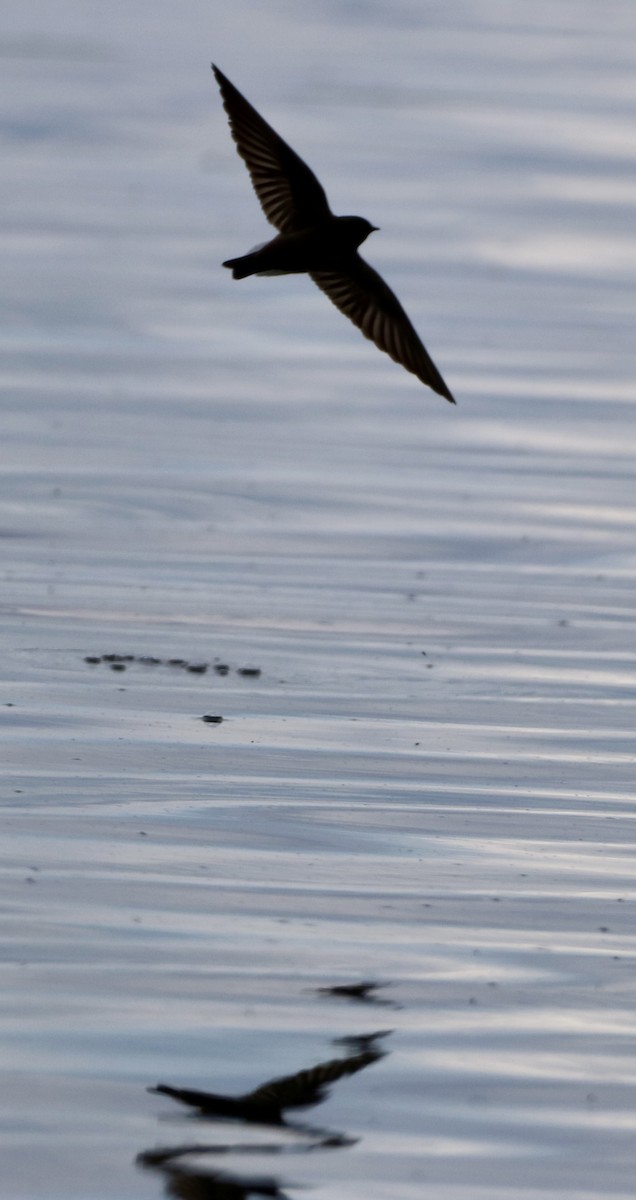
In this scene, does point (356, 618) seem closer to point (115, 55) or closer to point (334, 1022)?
point (334, 1022)

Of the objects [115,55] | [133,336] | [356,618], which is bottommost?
[356,618]

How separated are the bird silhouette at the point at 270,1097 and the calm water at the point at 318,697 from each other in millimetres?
40

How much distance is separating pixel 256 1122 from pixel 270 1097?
12 cm

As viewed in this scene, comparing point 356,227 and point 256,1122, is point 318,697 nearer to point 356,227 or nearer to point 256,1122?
point 356,227

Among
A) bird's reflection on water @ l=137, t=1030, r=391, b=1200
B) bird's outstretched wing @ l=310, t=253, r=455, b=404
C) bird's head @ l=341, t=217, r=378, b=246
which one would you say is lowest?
bird's reflection on water @ l=137, t=1030, r=391, b=1200

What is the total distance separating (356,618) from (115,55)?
14.6 metres

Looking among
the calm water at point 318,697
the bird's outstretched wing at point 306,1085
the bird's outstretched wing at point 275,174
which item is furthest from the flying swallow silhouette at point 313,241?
the bird's outstretched wing at point 306,1085

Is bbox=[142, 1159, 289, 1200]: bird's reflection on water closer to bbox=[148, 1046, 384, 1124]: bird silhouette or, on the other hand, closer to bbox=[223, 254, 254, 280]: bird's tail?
bbox=[148, 1046, 384, 1124]: bird silhouette

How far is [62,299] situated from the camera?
14.5 metres

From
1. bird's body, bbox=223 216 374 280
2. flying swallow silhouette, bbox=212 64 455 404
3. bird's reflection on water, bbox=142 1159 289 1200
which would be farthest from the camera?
flying swallow silhouette, bbox=212 64 455 404

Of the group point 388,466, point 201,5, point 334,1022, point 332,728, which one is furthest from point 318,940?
point 201,5

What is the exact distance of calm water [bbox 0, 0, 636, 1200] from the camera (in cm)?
469

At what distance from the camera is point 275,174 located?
7.82 m

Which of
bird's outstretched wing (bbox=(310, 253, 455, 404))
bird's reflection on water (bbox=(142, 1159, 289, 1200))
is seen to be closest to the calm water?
bird's reflection on water (bbox=(142, 1159, 289, 1200))
